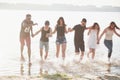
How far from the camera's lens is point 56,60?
481cm

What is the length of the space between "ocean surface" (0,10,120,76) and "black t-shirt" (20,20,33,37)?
2.1 inches

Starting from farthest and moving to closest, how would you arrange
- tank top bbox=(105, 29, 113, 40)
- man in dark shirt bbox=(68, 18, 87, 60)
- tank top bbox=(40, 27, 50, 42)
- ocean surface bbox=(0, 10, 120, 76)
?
tank top bbox=(105, 29, 113, 40), man in dark shirt bbox=(68, 18, 87, 60), tank top bbox=(40, 27, 50, 42), ocean surface bbox=(0, 10, 120, 76)

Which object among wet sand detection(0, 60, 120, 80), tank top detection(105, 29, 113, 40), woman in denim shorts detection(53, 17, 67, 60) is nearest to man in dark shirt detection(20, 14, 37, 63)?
wet sand detection(0, 60, 120, 80)

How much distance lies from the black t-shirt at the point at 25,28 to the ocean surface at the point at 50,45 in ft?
0.17

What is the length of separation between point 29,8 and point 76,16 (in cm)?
74

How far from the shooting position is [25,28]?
4.58m

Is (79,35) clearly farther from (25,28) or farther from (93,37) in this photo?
(25,28)

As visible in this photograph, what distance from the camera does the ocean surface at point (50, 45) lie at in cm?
450

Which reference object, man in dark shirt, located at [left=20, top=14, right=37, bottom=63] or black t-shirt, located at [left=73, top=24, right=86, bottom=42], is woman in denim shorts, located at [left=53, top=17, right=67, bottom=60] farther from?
man in dark shirt, located at [left=20, top=14, right=37, bottom=63]

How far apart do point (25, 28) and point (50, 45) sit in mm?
474

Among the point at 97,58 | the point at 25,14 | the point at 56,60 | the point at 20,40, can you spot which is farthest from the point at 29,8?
the point at 97,58

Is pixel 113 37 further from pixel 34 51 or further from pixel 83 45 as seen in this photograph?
pixel 34 51

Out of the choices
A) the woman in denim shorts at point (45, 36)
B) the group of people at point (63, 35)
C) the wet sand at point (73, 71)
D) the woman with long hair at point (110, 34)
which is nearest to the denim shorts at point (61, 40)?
the group of people at point (63, 35)

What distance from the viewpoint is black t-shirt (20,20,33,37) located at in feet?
15.0
